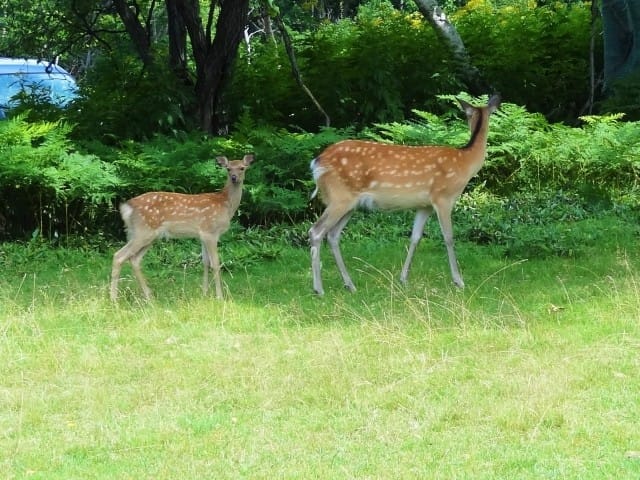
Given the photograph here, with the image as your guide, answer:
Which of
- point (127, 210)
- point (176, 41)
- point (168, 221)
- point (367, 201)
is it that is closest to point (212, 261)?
point (168, 221)

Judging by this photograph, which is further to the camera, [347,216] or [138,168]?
[138,168]

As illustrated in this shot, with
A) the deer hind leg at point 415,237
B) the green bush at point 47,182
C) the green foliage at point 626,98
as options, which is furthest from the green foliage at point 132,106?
the green foliage at point 626,98

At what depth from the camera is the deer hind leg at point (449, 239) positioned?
8289mm

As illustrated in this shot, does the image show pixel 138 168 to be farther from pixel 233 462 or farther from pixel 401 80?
A: pixel 233 462

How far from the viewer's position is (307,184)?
11.7m

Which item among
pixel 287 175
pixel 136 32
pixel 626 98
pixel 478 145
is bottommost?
pixel 287 175

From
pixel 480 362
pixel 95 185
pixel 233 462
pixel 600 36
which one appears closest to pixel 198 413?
pixel 233 462

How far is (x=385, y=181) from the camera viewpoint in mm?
8500

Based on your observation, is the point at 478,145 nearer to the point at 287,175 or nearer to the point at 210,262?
the point at 210,262

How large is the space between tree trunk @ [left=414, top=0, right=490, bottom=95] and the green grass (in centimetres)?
622

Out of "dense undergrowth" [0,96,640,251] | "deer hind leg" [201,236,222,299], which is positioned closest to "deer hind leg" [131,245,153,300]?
"deer hind leg" [201,236,222,299]

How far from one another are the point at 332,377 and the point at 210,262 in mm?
2927

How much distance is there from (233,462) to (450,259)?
4.02 meters

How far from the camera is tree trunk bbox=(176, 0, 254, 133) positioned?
13.1 meters
